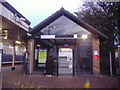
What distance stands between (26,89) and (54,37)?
5.27m

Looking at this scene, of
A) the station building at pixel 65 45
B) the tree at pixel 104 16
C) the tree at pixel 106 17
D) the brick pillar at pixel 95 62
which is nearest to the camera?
the brick pillar at pixel 95 62

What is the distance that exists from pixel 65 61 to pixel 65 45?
146 cm

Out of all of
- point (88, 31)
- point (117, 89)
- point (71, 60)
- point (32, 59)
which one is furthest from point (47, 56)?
point (117, 89)

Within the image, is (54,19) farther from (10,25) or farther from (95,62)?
(95,62)

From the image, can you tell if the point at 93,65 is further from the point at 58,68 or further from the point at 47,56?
the point at 47,56

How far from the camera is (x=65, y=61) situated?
41.7ft

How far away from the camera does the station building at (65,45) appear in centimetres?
1261

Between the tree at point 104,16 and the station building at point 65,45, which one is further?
the tree at point 104,16

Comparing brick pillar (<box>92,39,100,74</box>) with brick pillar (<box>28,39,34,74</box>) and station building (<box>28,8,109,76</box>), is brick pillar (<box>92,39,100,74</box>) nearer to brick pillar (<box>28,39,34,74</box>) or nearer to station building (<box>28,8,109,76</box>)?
station building (<box>28,8,109,76</box>)

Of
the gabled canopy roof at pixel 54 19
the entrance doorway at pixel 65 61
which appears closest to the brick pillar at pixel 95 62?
the gabled canopy roof at pixel 54 19

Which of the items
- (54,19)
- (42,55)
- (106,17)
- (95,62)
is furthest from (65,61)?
(106,17)

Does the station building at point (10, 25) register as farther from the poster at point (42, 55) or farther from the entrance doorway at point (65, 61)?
the entrance doorway at point (65, 61)

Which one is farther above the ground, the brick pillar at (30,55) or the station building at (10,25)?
the station building at (10,25)

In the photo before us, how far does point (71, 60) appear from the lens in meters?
12.8
